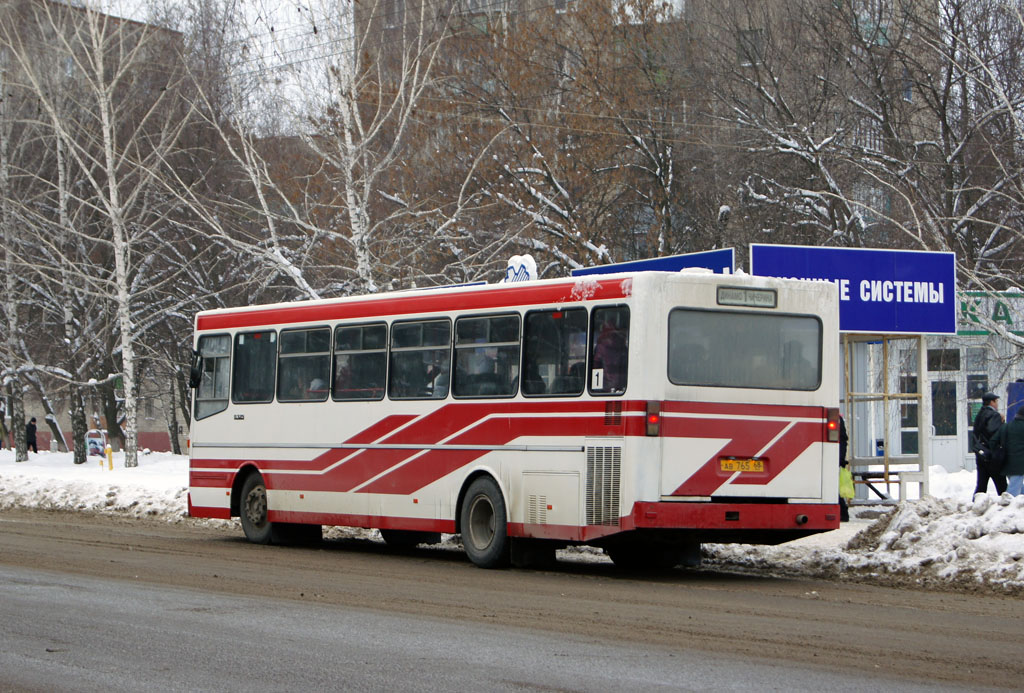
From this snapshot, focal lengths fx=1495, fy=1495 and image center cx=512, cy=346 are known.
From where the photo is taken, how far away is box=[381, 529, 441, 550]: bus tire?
62.7ft

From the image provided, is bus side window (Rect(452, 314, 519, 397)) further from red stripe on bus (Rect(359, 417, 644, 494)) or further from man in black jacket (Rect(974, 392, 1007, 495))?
man in black jacket (Rect(974, 392, 1007, 495))

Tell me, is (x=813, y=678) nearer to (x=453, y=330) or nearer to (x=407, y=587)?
(x=407, y=587)

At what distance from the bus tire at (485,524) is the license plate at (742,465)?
2.44m

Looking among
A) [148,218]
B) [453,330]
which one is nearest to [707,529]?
[453,330]

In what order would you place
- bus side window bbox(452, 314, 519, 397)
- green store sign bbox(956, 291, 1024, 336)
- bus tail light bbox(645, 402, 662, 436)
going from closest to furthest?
bus tail light bbox(645, 402, 662, 436), bus side window bbox(452, 314, 519, 397), green store sign bbox(956, 291, 1024, 336)

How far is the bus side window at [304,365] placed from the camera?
18428mm

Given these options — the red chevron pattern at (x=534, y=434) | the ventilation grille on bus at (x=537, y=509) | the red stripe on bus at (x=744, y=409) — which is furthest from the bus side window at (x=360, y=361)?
the red stripe on bus at (x=744, y=409)

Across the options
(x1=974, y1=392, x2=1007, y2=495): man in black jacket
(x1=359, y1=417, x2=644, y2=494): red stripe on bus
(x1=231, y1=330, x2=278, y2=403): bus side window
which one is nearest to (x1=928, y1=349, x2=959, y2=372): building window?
(x1=974, y1=392, x2=1007, y2=495): man in black jacket

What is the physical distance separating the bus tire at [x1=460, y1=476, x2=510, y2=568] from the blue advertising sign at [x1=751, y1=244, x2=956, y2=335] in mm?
6242

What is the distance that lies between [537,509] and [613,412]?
4.79 feet

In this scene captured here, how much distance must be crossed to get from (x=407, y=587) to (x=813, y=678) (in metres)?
5.75

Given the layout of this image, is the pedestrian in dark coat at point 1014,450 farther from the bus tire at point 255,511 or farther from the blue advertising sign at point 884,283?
the bus tire at point 255,511

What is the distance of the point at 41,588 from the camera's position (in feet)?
41.7

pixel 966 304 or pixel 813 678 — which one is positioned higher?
pixel 966 304
